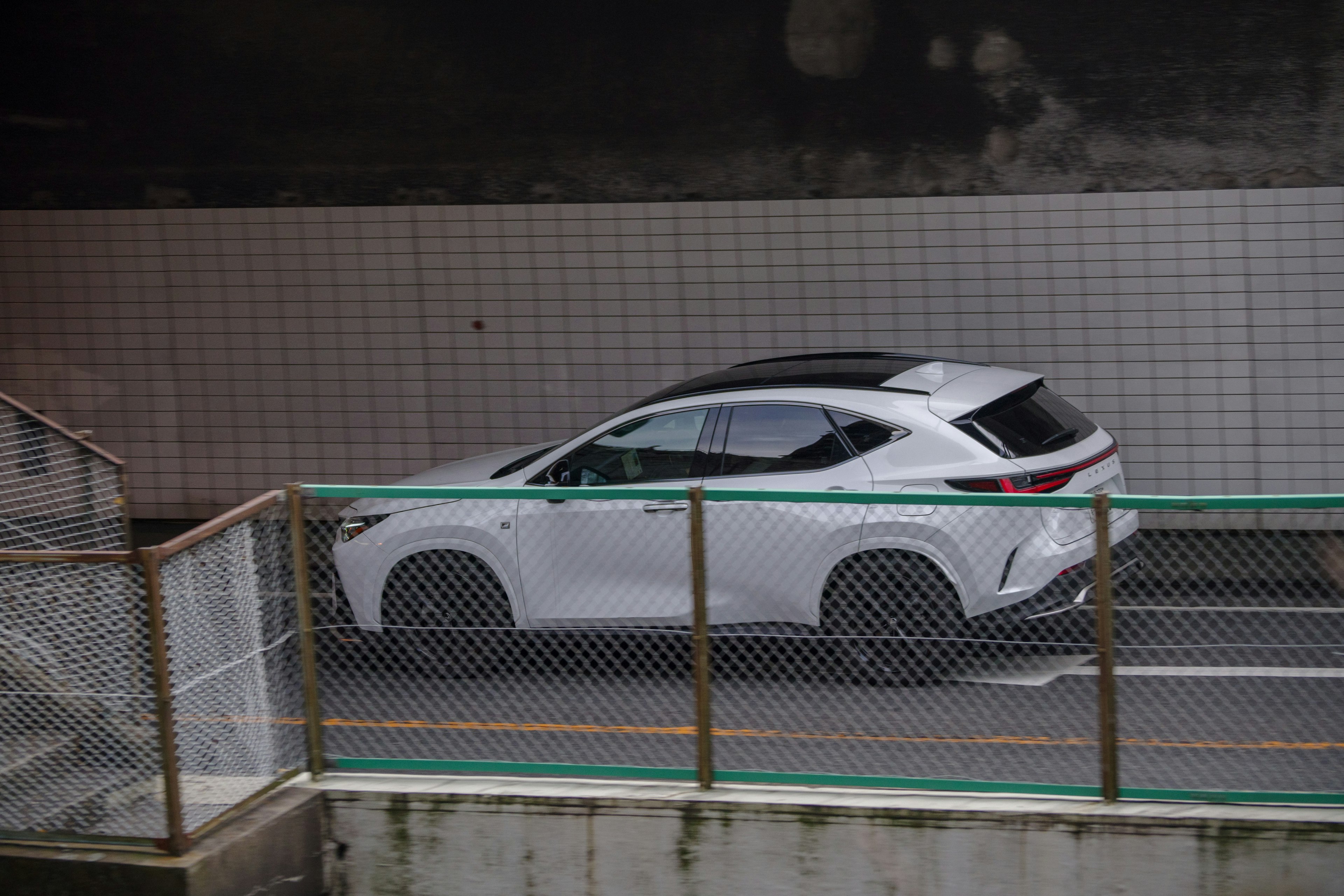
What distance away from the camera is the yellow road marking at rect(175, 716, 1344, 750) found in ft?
15.4

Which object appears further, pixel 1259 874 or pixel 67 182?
pixel 67 182

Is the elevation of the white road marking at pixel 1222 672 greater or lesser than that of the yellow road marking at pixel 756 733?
greater

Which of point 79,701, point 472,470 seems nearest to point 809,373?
point 472,470

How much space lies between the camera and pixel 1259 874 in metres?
4.60

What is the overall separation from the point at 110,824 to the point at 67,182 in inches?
321

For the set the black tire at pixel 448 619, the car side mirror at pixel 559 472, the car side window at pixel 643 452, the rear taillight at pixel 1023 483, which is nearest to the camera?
the black tire at pixel 448 619

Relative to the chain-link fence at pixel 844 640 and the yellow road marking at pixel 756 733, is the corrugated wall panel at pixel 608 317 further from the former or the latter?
the yellow road marking at pixel 756 733

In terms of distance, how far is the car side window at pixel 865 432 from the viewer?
7.06 metres

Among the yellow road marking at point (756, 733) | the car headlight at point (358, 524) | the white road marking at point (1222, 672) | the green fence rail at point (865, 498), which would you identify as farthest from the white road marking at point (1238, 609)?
the car headlight at point (358, 524)

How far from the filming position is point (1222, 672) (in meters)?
4.63

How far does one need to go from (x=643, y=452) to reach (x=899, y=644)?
9.45 feet

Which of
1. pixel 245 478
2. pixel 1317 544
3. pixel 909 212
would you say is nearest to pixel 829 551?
pixel 1317 544

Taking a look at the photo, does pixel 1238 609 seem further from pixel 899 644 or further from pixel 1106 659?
pixel 899 644

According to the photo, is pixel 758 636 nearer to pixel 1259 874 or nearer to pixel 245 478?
pixel 1259 874
